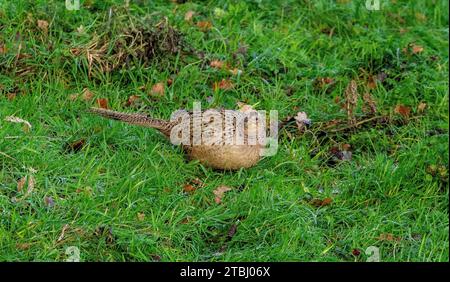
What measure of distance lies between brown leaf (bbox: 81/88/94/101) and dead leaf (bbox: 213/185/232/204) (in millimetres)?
1241

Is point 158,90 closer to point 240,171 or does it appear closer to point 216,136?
point 216,136

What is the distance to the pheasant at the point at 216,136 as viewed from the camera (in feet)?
18.5

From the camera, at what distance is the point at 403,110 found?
646cm

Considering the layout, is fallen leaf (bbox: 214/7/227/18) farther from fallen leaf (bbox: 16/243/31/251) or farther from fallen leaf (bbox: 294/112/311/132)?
fallen leaf (bbox: 16/243/31/251)

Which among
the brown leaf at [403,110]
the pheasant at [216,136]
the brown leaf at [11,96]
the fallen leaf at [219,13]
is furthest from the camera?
the fallen leaf at [219,13]

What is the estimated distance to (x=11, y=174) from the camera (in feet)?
17.5

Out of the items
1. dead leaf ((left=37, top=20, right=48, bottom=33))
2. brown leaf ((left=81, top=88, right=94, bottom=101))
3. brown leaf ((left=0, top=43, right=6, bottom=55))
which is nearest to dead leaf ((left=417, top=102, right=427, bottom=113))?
brown leaf ((left=81, top=88, right=94, bottom=101))

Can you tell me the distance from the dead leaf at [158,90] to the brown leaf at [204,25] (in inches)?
29.3

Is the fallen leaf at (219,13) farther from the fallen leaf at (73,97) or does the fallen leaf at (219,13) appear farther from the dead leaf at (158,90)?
the fallen leaf at (73,97)

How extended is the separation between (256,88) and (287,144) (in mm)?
669

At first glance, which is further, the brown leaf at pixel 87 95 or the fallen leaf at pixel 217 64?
the fallen leaf at pixel 217 64

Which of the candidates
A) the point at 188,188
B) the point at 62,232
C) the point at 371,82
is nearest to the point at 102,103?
the point at 188,188

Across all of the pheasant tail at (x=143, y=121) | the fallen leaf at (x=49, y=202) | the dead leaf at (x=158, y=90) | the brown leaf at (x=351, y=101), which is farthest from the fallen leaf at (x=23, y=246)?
the brown leaf at (x=351, y=101)
